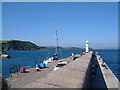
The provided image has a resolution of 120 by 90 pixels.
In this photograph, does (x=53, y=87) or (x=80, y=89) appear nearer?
(x=53, y=87)

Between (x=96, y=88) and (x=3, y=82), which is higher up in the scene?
(x=3, y=82)

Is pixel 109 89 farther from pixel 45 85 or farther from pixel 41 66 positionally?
pixel 41 66

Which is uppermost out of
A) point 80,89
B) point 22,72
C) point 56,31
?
point 56,31

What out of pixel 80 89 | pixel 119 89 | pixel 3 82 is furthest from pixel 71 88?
pixel 119 89

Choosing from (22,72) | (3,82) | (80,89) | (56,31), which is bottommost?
(22,72)

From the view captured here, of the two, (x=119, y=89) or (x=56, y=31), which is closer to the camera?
(x=119, y=89)

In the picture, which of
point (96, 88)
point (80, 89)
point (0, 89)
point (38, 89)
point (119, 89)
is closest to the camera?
point (0, 89)

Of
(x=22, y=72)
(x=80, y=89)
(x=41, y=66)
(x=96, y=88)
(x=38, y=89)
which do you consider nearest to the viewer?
(x=38, y=89)

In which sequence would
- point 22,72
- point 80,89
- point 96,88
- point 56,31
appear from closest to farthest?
point 80,89
point 96,88
point 22,72
point 56,31

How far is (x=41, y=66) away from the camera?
32.3m

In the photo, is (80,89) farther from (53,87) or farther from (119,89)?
(119,89)

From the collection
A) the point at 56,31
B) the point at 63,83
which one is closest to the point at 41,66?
the point at 63,83

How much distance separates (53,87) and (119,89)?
9975mm

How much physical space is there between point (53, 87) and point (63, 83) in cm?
58
